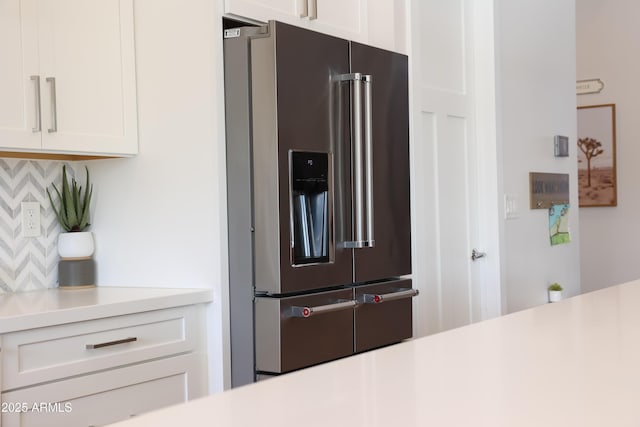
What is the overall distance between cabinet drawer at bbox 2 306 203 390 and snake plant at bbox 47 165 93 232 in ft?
2.01

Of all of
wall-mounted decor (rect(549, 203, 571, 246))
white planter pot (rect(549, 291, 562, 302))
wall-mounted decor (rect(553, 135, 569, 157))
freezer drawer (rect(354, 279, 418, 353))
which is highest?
wall-mounted decor (rect(553, 135, 569, 157))

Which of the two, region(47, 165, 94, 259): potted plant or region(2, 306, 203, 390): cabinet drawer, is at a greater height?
region(47, 165, 94, 259): potted plant

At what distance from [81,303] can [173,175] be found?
21.4 inches

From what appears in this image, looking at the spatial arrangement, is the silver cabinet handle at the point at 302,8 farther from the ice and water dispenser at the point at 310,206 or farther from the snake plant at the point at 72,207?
the snake plant at the point at 72,207

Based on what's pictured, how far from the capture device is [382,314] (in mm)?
2820

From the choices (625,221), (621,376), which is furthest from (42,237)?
(625,221)

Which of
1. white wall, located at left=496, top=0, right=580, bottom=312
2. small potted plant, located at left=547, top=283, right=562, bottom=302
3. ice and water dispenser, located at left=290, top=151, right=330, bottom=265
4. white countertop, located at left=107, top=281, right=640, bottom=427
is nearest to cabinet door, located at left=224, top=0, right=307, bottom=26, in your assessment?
ice and water dispenser, located at left=290, top=151, right=330, bottom=265

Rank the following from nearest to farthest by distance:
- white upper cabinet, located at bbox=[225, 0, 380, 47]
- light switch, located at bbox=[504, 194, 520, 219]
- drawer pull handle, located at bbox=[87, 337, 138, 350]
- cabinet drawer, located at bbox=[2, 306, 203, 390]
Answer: cabinet drawer, located at bbox=[2, 306, 203, 390]
drawer pull handle, located at bbox=[87, 337, 138, 350]
white upper cabinet, located at bbox=[225, 0, 380, 47]
light switch, located at bbox=[504, 194, 520, 219]

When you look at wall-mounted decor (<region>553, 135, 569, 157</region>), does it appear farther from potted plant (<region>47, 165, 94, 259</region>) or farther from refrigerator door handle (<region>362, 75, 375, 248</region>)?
potted plant (<region>47, 165, 94, 259</region>)

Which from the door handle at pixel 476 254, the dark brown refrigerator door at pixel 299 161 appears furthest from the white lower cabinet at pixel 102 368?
the door handle at pixel 476 254

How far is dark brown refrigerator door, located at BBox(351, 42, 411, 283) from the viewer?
9.04 ft

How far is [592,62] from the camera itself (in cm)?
645

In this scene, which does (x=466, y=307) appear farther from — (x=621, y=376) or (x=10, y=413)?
(x=621, y=376)

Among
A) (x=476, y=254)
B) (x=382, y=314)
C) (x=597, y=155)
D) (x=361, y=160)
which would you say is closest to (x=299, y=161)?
(x=361, y=160)
